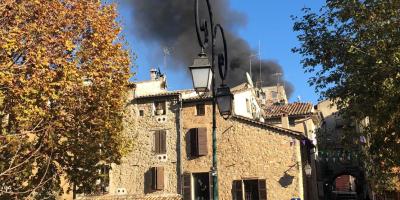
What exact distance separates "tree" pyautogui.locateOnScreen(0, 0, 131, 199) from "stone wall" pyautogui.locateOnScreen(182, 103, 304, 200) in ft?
25.7

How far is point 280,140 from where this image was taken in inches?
1037

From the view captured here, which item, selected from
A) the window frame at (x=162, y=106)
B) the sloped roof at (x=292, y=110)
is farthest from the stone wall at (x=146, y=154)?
the sloped roof at (x=292, y=110)

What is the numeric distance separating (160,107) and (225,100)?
20196 mm

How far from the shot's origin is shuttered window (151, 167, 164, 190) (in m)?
27.9

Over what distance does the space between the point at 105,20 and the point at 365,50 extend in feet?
34.5

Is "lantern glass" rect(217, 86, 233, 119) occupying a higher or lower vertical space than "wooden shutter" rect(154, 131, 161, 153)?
lower

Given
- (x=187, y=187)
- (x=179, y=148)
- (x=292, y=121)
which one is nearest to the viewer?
(x=187, y=187)

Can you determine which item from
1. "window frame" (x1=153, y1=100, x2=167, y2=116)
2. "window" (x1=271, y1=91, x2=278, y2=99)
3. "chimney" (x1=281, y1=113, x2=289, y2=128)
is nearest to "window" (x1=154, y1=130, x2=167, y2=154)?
"window frame" (x1=153, y1=100, x2=167, y2=116)

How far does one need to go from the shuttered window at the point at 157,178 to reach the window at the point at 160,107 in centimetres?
366

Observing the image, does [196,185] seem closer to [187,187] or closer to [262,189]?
[187,187]

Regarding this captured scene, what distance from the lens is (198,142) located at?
2755 cm

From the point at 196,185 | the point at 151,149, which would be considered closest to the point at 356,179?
the point at 196,185

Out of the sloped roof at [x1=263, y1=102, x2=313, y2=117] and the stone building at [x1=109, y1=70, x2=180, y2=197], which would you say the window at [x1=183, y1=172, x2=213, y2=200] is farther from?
the sloped roof at [x1=263, y1=102, x2=313, y2=117]

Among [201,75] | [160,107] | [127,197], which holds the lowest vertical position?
[127,197]
